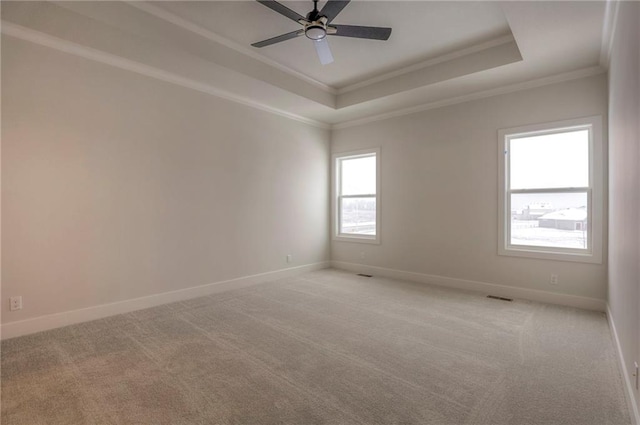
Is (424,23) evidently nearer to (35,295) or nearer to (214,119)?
(214,119)

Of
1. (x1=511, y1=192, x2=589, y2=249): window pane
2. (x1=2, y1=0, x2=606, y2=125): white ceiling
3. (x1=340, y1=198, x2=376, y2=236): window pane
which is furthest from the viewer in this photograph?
(x1=340, y1=198, x2=376, y2=236): window pane

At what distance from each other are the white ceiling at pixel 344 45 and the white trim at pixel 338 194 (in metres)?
1.05

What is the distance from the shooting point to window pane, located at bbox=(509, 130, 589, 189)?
3.81 meters

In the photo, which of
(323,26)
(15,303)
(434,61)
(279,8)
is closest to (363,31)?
(323,26)

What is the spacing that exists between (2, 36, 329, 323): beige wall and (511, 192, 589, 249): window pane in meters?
3.47

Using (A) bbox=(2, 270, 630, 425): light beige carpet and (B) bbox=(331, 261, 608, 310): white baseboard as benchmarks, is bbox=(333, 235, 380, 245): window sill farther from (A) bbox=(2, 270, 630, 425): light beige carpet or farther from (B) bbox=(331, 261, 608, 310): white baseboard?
(A) bbox=(2, 270, 630, 425): light beige carpet

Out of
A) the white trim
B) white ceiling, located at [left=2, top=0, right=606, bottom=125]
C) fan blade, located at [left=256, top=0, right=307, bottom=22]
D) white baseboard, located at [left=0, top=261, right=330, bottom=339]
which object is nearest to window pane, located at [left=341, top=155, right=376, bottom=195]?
the white trim

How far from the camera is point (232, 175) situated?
4.67m

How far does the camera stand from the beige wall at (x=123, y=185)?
9.72 ft

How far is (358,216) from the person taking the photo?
6.02 meters

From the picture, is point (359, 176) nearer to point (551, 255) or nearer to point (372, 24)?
point (372, 24)

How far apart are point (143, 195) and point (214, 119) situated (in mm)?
1422

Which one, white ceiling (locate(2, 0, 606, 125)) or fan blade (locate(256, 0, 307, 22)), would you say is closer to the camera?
fan blade (locate(256, 0, 307, 22))

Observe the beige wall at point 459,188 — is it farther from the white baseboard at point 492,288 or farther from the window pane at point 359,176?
the window pane at point 359,176
